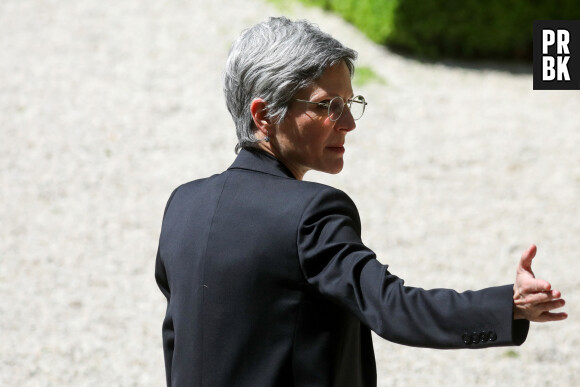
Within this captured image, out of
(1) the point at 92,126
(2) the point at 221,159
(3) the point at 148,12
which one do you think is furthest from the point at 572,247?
(3) the point at 148,12

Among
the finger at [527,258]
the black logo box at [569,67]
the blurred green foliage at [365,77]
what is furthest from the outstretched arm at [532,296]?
the blurred green foliage at [365,77]

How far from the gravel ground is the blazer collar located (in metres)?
3.53

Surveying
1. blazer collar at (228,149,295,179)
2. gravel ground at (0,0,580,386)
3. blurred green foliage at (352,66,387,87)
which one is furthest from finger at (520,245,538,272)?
blurred green foliage at (352,66,387,87)

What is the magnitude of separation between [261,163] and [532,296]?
750 millimetres

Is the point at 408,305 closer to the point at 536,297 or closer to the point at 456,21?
the point at 536,297

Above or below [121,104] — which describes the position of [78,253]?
below

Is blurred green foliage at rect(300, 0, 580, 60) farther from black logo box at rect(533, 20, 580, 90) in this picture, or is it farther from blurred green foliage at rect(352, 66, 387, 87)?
blurred green foliage at rect(352, 66, 387, 87)

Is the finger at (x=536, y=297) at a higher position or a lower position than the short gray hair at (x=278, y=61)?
lower

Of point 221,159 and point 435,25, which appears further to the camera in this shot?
point 435,25

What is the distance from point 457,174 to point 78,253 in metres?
3.51

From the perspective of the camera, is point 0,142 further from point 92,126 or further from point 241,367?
point 241,367

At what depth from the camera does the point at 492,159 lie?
27.1 feet

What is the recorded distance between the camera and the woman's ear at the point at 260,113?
2080 mm

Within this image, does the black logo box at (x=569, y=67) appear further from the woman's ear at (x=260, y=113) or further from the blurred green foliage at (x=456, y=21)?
the woman's ear at (x=260, y=113)
